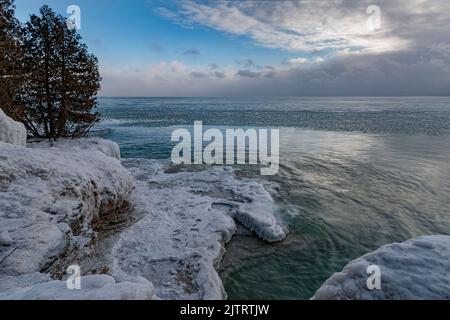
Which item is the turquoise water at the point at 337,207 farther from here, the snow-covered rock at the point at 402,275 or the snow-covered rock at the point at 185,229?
the snow-covered rock at the point at 402,275

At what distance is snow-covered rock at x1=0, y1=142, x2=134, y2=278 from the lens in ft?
17.2

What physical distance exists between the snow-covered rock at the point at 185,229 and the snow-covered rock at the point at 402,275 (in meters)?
3.02

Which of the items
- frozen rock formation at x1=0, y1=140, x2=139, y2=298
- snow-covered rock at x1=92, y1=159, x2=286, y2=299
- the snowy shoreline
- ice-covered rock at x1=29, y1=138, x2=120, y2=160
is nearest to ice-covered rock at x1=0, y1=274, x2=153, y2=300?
the snowy shoreline

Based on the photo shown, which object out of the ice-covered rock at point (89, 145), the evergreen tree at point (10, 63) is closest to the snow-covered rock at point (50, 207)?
the ice-covered rock at point (89, 145)

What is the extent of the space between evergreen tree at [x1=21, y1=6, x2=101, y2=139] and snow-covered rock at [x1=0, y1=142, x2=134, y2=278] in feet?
34.0

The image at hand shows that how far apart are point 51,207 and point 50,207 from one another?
0.07 feet

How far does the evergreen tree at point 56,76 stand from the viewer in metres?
16.7

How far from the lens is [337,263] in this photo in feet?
26.4

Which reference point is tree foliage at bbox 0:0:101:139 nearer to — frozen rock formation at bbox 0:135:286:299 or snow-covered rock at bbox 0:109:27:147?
snow-covered rock at bbox 0:109:27:147

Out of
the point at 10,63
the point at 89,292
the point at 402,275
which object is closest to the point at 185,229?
the point at 89,292

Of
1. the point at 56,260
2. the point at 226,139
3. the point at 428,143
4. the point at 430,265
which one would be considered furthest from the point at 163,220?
the point at 428,143

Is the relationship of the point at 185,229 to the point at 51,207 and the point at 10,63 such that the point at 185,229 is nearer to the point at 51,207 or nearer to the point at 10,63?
the point at 51,207
